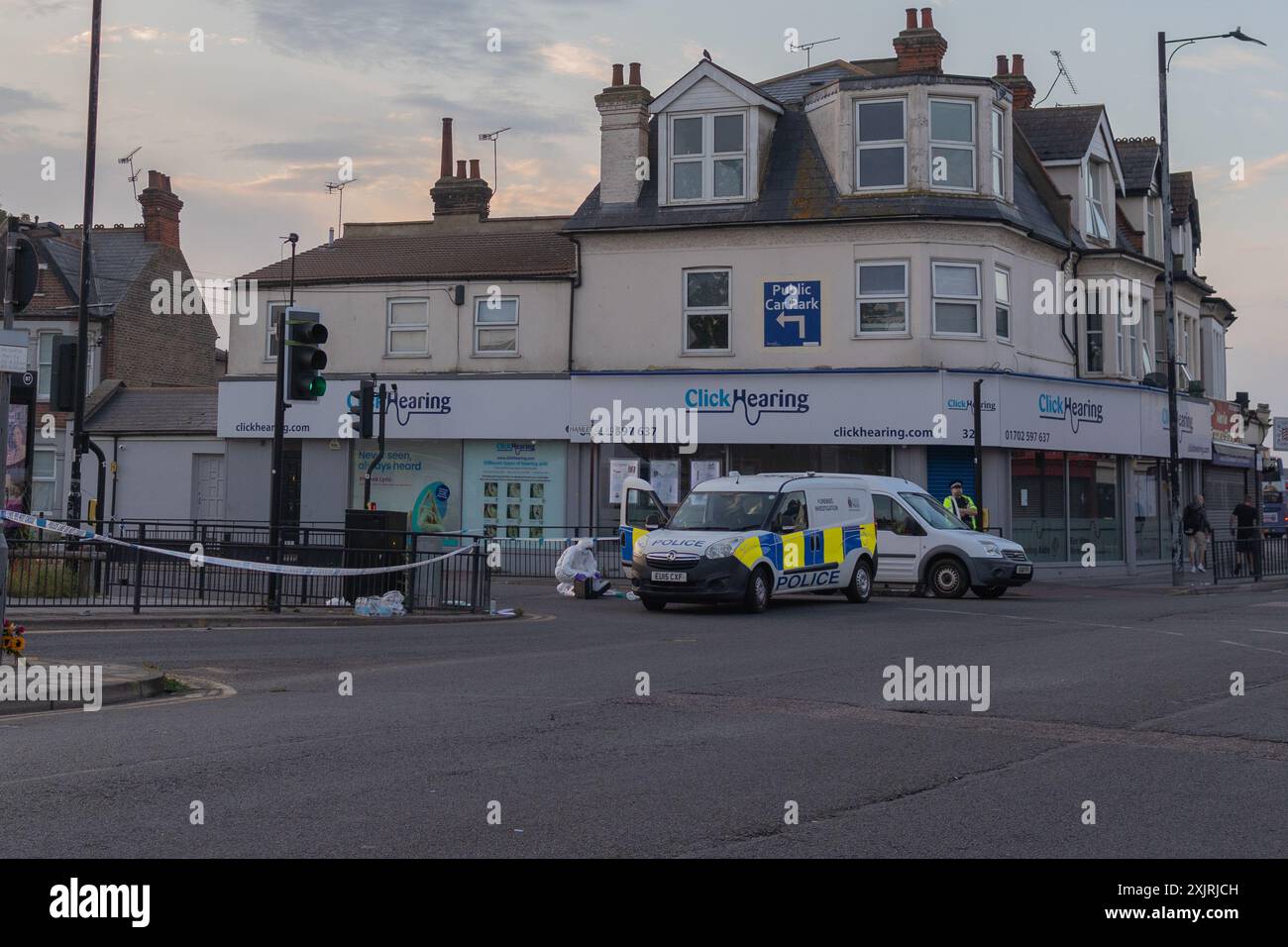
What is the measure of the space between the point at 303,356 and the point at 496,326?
15664 millimetres

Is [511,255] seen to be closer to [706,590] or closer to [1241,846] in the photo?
[706,590]

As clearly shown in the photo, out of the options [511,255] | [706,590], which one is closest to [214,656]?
[706,590]

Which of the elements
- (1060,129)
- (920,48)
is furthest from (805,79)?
(1060,129)

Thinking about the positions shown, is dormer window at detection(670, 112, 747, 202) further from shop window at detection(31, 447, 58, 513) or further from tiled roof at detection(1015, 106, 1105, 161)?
shop window at detection(31, 447, 58, 513)

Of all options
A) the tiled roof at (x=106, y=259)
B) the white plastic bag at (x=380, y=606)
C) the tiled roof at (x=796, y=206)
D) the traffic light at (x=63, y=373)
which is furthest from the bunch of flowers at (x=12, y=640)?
the tiled roof at (x=106, y=259)

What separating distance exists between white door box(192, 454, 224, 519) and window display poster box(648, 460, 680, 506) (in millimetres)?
13551

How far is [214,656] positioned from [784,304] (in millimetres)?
19114

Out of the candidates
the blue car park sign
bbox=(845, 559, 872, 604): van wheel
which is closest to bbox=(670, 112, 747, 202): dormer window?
the blue car park sign

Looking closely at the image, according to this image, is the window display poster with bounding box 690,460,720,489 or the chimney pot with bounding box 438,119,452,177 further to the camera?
the chimney pot with bounding box 438,119,452,177

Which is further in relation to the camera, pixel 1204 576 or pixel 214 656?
pixel 1204 576

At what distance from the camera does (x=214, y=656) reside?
46.4ft

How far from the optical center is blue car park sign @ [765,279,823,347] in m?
30.6
